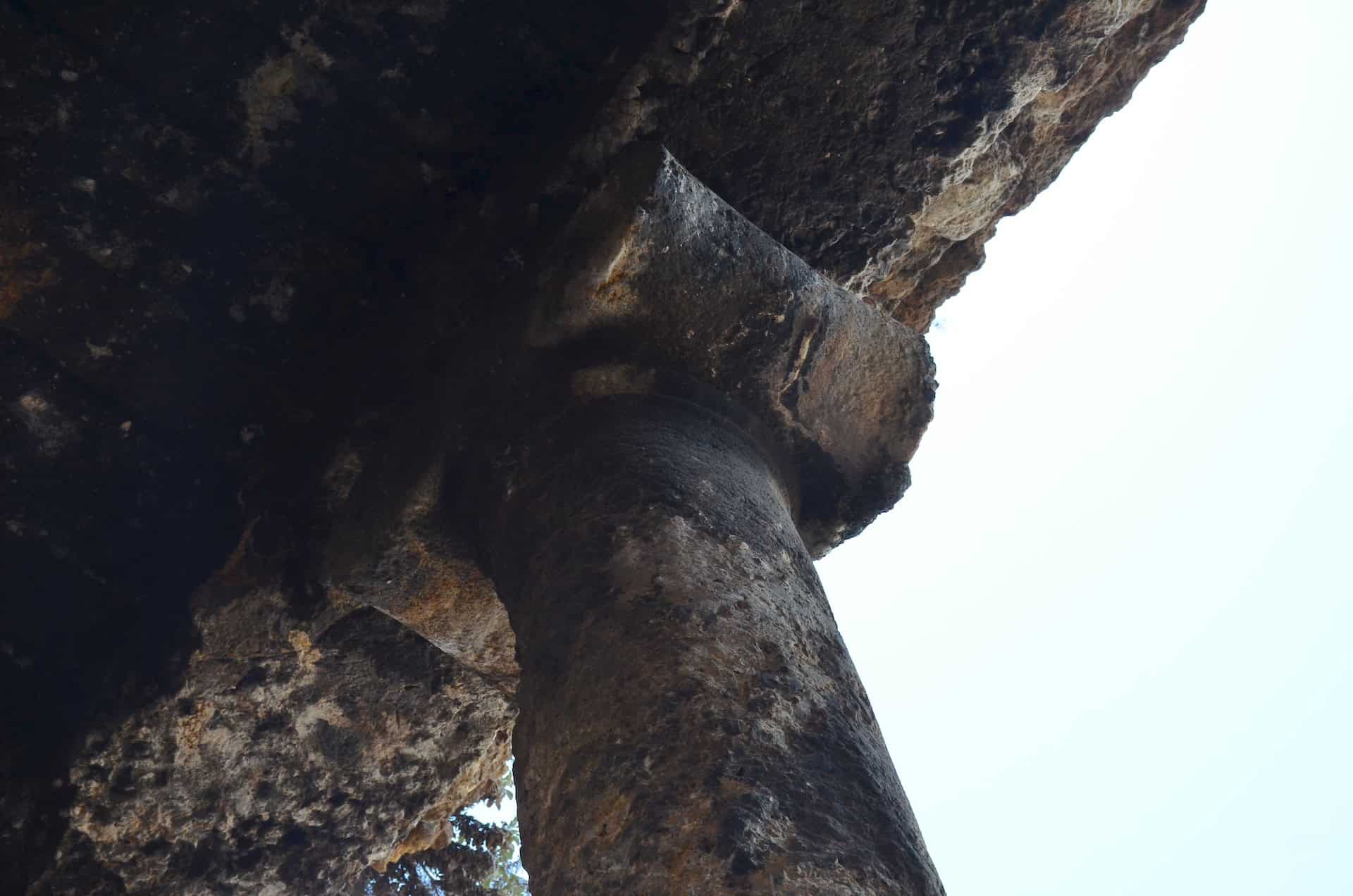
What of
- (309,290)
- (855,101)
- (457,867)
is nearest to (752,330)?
(855,101)

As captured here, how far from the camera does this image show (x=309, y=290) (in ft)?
8.24

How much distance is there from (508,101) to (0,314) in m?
1.13

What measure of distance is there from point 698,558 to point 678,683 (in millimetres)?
275

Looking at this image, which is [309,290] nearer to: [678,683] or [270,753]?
[270,753]

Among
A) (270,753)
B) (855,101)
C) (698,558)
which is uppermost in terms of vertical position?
(855,101)

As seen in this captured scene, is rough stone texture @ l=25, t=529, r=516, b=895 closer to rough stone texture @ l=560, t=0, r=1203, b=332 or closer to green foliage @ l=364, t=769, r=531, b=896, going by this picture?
green foliage @ l=364, t=769, r=531, b=896

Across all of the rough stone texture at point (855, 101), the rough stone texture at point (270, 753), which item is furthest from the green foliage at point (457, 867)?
the rough stone texture at point (855, 101)

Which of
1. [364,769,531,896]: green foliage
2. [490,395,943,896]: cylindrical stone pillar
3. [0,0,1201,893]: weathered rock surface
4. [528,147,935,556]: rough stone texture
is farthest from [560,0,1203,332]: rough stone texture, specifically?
[364,769,531,896]: green foliage

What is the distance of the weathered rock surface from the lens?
229 centimetres

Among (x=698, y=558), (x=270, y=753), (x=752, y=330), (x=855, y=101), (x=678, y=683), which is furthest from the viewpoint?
(x=270, y=753)

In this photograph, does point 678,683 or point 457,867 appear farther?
point 457,867

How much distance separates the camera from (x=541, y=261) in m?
2.26

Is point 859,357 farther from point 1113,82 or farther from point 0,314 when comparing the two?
point 0,314

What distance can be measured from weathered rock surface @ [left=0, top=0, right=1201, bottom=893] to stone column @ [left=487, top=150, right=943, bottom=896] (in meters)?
0.17
